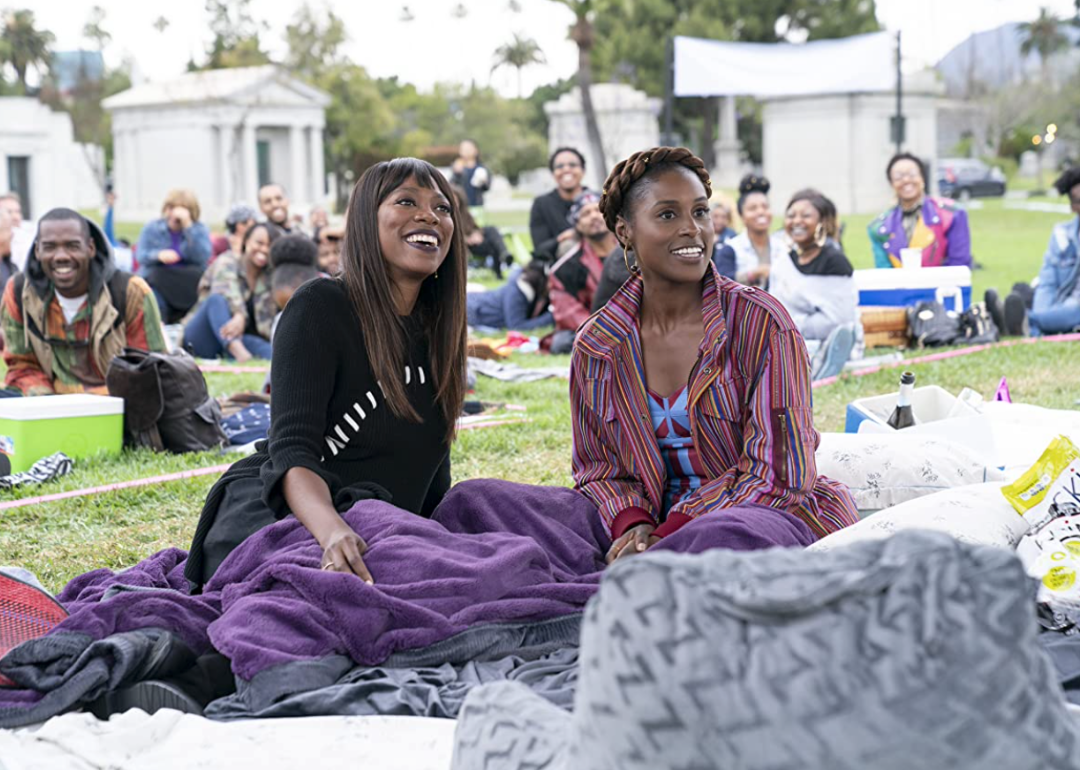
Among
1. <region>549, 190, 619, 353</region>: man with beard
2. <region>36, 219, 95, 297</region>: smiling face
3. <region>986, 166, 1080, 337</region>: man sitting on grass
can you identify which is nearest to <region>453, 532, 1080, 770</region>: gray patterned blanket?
<region>36, 219, 95, 297</region>: smiling face

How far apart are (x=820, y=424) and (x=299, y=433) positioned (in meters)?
4.07

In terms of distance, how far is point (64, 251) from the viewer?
22.8 ft

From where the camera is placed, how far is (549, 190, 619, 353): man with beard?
424 inches

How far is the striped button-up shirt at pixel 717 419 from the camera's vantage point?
3965mm

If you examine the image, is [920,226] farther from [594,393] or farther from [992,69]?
[992,69]

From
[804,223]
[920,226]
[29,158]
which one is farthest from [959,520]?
[29,158]

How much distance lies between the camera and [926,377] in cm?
866

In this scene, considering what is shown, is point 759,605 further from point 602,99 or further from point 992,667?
point 602,99

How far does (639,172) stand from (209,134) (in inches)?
1495

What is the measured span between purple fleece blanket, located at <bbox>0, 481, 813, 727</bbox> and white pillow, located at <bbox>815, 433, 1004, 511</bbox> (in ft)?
3.27

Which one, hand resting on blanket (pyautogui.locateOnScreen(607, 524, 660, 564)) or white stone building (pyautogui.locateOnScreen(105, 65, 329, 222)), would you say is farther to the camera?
white stone building (pyautogui.locateOnScreen(105, 65, 329, 222))

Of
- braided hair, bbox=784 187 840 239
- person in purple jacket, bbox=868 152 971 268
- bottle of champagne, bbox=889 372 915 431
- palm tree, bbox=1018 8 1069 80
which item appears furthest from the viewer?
palm tree, bbox=1018 8 1069 80

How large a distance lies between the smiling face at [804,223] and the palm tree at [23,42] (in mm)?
52897

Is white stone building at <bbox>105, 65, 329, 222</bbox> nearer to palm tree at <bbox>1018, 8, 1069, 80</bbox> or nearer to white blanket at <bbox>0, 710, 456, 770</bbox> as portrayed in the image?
white blanket at <bbox>0, 710, 456, 770</bbox>
